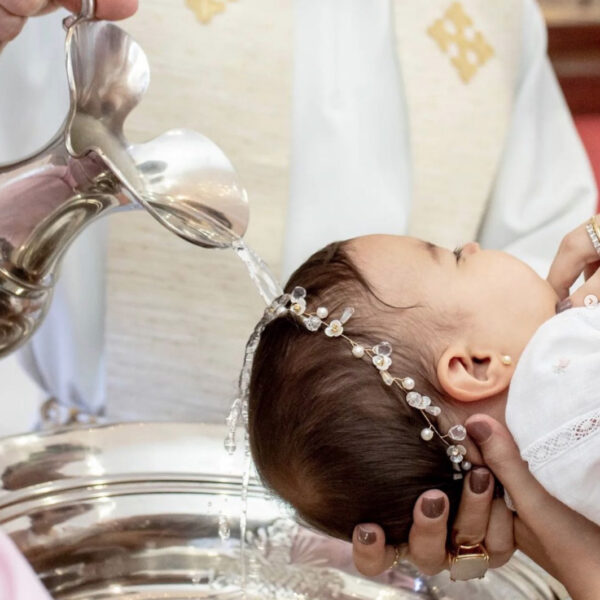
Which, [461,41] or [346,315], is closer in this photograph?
[346,315]

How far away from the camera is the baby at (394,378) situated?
84 centimetres

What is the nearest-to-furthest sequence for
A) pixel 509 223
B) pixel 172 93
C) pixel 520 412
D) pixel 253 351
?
1. pixel 520 412
2. pixel 253 351
3. pixel 172 93
4. pixel 509 223

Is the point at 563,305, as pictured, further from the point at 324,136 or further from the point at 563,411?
the point at 324,136

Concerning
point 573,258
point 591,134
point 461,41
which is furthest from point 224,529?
point 591,134

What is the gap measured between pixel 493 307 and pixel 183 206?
274mm

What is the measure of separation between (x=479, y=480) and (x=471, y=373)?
9 centimetres

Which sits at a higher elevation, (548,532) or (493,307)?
(493,307)

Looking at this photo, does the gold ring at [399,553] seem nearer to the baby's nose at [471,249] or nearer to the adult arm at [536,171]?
the baby's nose at [471,249]

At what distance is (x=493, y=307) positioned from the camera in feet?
2.88

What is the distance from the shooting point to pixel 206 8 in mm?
1478

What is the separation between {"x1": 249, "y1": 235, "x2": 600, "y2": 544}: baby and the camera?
0.84m

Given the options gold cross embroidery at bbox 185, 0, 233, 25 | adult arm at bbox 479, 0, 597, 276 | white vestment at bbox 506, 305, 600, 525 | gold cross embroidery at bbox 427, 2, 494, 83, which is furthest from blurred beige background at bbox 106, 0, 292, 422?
white vestment at bbox 506, 305, 600, 525

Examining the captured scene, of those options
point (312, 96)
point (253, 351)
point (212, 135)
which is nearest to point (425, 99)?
point (312, 96)

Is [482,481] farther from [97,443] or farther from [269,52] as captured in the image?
[269,52]
